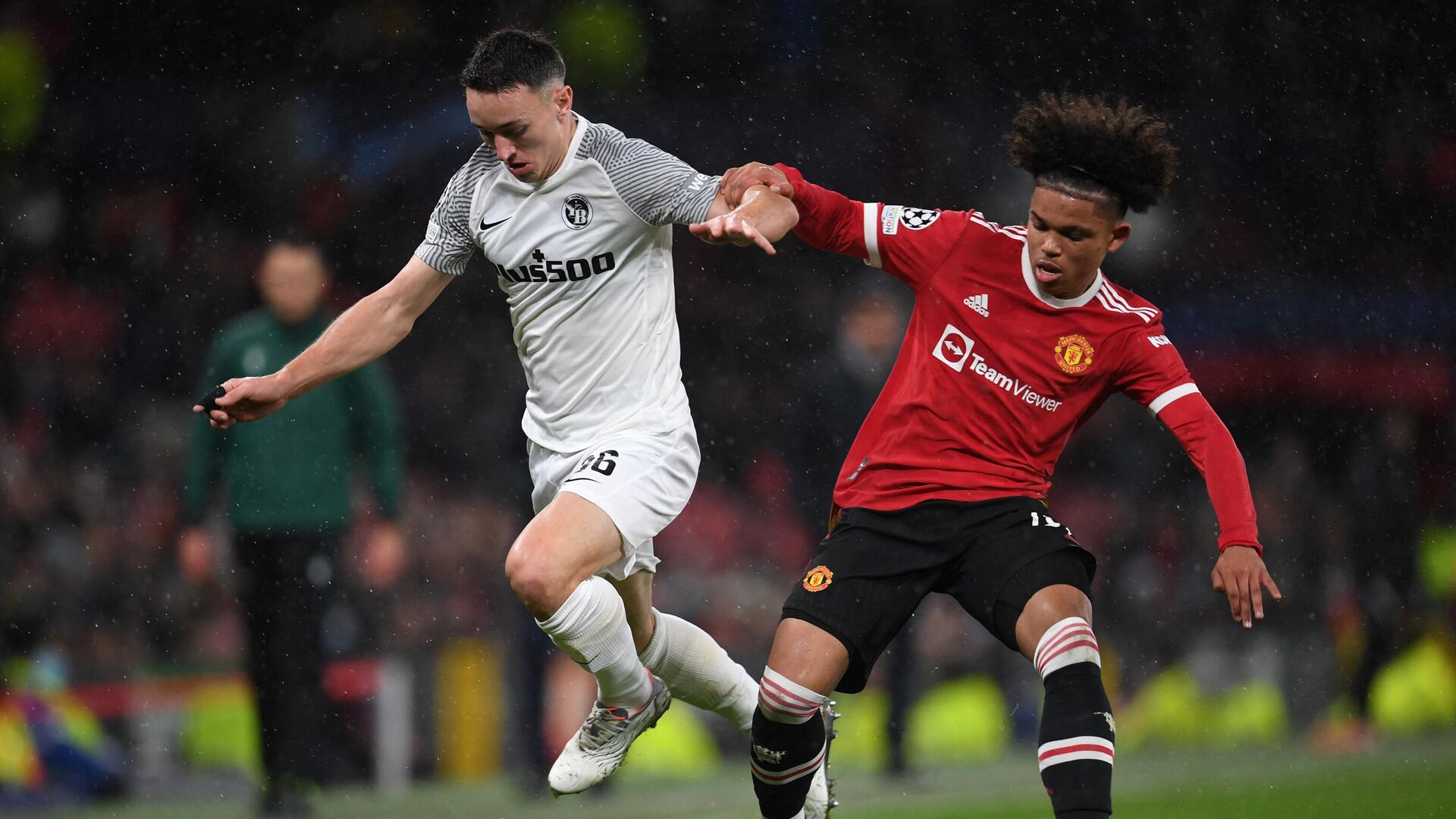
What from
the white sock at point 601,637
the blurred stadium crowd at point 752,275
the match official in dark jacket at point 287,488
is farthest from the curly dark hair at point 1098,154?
the blurred stadium crowd at point 752,275

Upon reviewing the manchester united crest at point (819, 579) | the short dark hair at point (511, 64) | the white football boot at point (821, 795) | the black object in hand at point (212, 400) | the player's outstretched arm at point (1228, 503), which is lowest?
the white football boot at point (821, 795)

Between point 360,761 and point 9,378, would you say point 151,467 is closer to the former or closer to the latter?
point 9,378

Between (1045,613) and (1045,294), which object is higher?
(1045,294)

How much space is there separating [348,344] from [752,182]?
111cm

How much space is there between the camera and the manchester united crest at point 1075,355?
11.5 ft

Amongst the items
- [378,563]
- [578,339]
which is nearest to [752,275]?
[378,563]

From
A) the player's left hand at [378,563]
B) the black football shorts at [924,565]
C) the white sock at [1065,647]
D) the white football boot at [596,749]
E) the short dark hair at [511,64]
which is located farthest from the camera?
the player's left hand at [378,563]

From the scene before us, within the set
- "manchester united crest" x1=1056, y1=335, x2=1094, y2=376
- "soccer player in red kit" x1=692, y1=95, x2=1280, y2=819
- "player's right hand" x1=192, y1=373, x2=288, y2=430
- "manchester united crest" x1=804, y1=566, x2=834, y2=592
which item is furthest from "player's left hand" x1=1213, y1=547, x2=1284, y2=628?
"player's right hand" x1=192, y1=373, x2=288, y2=430

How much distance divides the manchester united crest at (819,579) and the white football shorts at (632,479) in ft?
1.25

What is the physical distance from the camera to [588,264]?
12.3ft

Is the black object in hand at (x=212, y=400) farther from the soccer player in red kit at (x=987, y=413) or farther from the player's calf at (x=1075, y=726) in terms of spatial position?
the player's calf at (x=1075, y=726)

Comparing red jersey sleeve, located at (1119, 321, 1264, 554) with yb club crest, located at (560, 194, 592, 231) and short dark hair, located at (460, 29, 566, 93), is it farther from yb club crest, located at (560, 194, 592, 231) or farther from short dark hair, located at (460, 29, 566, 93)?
short dark hair, located at (460, 29, 566, 93)

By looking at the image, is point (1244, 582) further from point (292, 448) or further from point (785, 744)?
point (292, 448)

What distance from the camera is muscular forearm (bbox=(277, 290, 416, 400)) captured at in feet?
12.3
